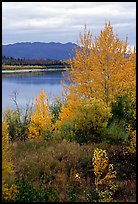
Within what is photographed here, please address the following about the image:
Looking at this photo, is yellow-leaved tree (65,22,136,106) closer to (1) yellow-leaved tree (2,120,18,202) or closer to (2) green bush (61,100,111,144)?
(2) green bush (61,100,111,144)

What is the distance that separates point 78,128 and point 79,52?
6.07 meters

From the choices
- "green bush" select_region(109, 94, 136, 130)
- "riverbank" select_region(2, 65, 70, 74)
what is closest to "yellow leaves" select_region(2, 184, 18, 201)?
"green bush" select_region(109, 94, 136, 130)

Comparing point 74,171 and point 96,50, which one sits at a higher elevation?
point 96,50

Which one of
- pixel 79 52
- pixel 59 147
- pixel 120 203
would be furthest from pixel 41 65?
pixel 120 203

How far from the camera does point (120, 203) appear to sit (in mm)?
9164

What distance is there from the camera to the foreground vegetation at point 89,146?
967 centimetres

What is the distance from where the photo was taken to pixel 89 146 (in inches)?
573

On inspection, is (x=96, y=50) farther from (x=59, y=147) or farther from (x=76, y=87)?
(x=59, y=147)

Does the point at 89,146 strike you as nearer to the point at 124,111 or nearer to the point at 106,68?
the point at 124,111

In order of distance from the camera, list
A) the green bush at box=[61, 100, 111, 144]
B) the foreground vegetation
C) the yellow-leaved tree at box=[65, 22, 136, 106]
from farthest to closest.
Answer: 1. the yellow-leaved tree at box=[65, 22, 136, 106]
2. the green bush at box=[61, 100, 111, 144]
3. the foreground vegetation

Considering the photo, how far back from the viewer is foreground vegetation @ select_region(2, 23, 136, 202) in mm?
9672

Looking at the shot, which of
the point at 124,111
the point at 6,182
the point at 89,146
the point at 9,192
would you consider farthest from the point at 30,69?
the point at 9,192

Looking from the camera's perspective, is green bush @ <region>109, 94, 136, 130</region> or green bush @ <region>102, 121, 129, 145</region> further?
green bush @ <region>109, 94, 136, 130</region>

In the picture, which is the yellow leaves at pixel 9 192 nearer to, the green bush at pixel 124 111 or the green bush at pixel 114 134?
the green bush at pixel 114 134
